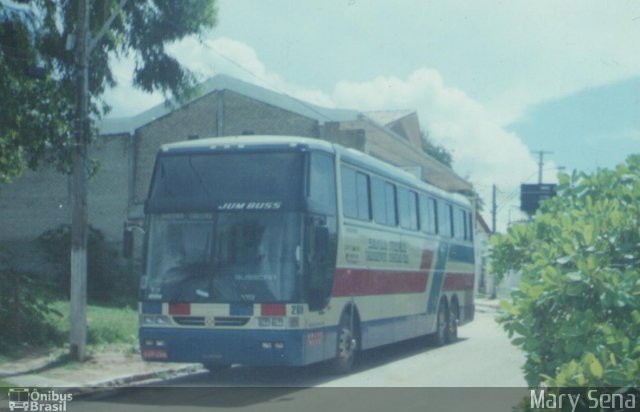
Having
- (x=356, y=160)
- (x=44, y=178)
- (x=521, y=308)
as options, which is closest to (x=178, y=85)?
(x=356, y=160)

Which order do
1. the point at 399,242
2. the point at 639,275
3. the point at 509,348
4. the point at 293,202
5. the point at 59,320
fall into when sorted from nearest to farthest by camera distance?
the point at 639,275
the point at 293,202
the point at 399,242
the point at 59,320
the point at 509,348

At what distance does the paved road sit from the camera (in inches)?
476

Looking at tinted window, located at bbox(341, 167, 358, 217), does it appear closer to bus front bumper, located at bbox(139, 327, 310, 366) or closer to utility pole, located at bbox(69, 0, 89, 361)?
bus front bumper, located at bbox(139, 327, 310, 366)

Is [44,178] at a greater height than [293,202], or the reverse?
[44,178]

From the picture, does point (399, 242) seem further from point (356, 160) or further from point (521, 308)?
point (521, 308)

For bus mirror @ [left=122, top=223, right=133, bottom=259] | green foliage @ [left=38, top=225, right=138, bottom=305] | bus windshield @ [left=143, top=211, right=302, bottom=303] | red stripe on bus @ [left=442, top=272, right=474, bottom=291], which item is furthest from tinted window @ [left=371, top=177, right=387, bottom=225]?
green foliage @ [left=38, top=225, right=138, bottom=305]

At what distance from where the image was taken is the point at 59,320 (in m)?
20.8

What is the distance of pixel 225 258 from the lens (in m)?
14.1

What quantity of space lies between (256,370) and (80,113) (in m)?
5.29

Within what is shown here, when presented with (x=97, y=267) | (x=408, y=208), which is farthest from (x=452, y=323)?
(x=97, y=267)

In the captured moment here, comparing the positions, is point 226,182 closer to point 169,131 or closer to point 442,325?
point 442,325

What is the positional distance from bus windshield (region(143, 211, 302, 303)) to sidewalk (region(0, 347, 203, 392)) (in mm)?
1598

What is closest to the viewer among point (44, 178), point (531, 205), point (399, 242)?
point (531, 205)

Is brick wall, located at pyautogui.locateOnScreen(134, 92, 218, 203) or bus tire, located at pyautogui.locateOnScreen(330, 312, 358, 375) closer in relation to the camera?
bus tire, located at pyautogui.locateOnScreen(330, 312, 358, 375)
